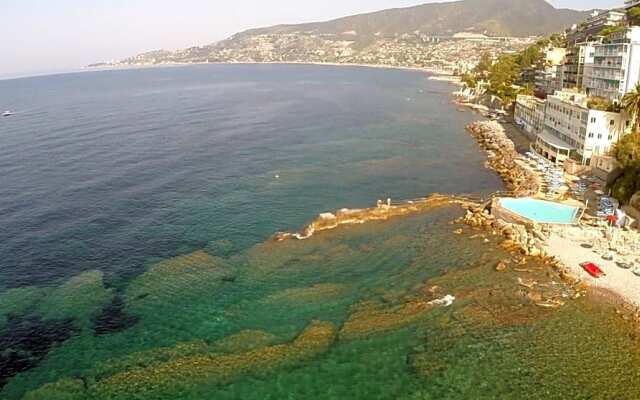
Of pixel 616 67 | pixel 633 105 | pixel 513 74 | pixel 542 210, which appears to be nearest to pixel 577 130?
pixel 633 105

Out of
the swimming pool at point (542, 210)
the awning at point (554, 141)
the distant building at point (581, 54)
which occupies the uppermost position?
the distant building at point (581, 54)

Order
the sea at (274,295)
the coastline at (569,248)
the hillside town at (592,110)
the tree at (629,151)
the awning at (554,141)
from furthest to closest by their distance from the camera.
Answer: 1. the awning at (554,141)
2. the hillside town at (592,110)
3. the tree at (629,151)
4. the coastline at (569,248)
5. the sea at (274,295)

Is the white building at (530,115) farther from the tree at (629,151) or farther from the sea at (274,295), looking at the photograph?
→ the tree at (629,151)

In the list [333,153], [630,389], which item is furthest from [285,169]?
[630,389]

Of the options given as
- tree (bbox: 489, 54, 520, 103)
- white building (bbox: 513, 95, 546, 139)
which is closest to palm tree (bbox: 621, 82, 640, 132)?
white building (bbox: 513, 95, 546, 139)

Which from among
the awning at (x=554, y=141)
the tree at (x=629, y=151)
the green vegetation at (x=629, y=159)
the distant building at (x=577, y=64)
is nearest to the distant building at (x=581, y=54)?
the distant building at (x=577, y=64)

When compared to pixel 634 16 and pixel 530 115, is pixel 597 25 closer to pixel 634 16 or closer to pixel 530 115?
pixel 634 16

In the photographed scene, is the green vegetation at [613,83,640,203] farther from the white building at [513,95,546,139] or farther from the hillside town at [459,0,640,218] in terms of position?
the white building at [513,95,546,139]

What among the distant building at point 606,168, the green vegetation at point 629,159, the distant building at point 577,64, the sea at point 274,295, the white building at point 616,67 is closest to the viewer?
the sea at point 274,295
